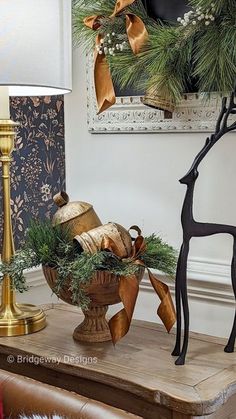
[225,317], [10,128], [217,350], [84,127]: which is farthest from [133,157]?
[217,350]

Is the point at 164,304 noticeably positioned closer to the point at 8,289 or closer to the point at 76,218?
the point at 76,218

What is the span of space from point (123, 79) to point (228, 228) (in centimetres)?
49

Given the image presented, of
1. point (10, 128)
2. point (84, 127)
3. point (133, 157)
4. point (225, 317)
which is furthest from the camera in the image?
point (84, 127)

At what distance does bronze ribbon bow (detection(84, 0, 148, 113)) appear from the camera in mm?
1453

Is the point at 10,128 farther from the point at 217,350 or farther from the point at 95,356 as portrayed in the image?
the point at 217,350

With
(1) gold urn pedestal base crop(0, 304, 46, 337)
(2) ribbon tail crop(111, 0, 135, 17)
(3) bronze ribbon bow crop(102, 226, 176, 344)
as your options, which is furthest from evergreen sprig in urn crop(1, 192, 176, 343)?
Result: (2) ribbon tail crop(111, 0, 135, 17)

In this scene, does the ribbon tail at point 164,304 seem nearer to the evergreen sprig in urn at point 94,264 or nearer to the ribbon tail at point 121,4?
the evergreen sprig in urn at point 94,264

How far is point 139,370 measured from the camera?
51.3 inches

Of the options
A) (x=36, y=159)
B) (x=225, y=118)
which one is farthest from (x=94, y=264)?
(x=36, y=159)

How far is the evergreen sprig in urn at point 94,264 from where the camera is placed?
4.50 feet

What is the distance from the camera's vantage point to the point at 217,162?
5.37 feet

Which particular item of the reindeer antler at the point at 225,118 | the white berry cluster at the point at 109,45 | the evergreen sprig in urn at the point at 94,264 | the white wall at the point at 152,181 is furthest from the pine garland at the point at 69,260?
the white berry cluster at the point at 109,45

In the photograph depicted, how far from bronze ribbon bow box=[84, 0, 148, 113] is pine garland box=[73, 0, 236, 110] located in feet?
0.06

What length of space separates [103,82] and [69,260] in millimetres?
458
